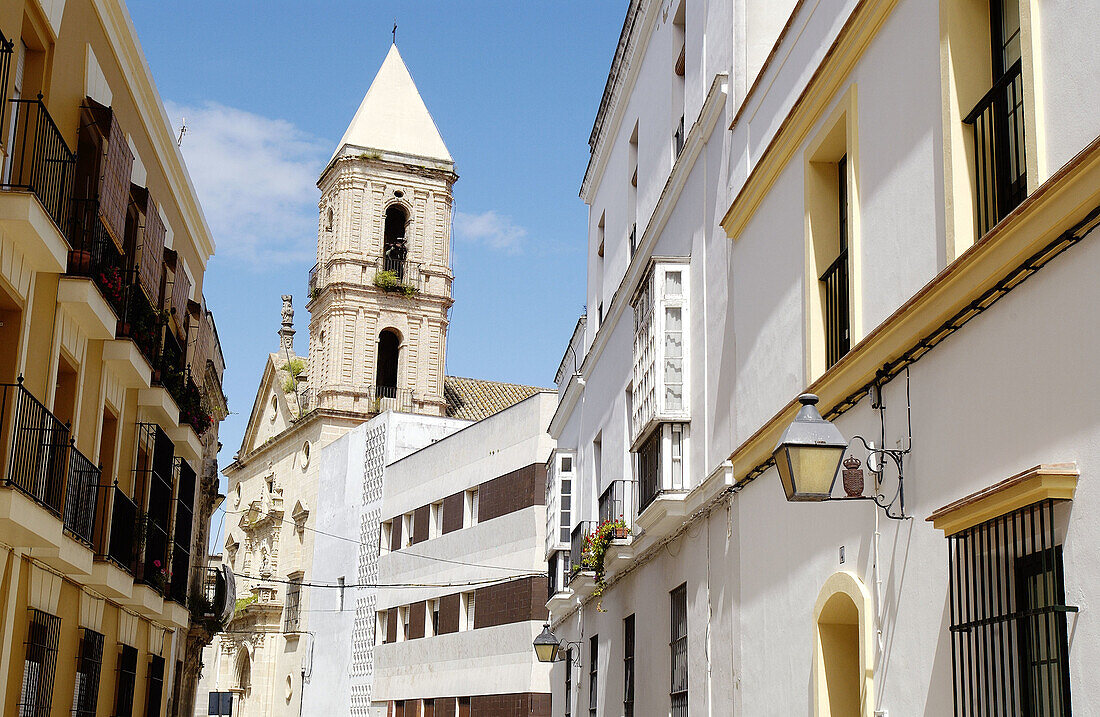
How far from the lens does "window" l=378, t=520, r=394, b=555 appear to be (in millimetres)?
37094

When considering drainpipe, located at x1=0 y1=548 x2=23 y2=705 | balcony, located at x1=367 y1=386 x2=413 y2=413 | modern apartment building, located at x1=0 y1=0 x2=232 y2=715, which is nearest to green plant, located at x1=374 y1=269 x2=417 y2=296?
balcony, located at x1=367 y1=386 x2=413 y2=413

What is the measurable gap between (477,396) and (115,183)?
123 feet

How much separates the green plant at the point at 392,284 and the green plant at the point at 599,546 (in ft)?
97.0

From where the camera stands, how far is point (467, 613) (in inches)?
1275

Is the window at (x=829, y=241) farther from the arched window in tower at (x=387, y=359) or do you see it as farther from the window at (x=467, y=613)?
the arched window in tower at (x=387, y=359)

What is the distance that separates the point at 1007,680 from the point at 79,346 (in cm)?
921

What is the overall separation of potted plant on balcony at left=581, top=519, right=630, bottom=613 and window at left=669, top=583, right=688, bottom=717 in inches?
68.5

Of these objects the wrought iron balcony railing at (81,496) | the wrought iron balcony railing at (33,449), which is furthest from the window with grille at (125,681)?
the wrought iron balcony railing at (33,449)

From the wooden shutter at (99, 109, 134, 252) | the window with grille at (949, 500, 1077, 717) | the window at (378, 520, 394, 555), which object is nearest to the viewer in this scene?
the window with grille at (949, 500, 1077, 717)

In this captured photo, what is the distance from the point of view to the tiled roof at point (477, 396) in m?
47.7

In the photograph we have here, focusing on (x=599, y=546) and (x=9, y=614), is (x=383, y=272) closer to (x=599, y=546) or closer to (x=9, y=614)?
(x=599, y=546)

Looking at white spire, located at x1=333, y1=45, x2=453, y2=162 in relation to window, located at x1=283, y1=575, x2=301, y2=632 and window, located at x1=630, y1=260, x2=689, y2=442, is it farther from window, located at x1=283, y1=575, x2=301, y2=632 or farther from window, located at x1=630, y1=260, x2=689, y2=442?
window, located at x1=630, y1=260, x2=689, y2=442

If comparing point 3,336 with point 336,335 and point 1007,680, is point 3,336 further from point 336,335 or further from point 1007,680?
point 336,335

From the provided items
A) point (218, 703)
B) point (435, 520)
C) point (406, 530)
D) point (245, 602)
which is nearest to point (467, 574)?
point (435, 520)
